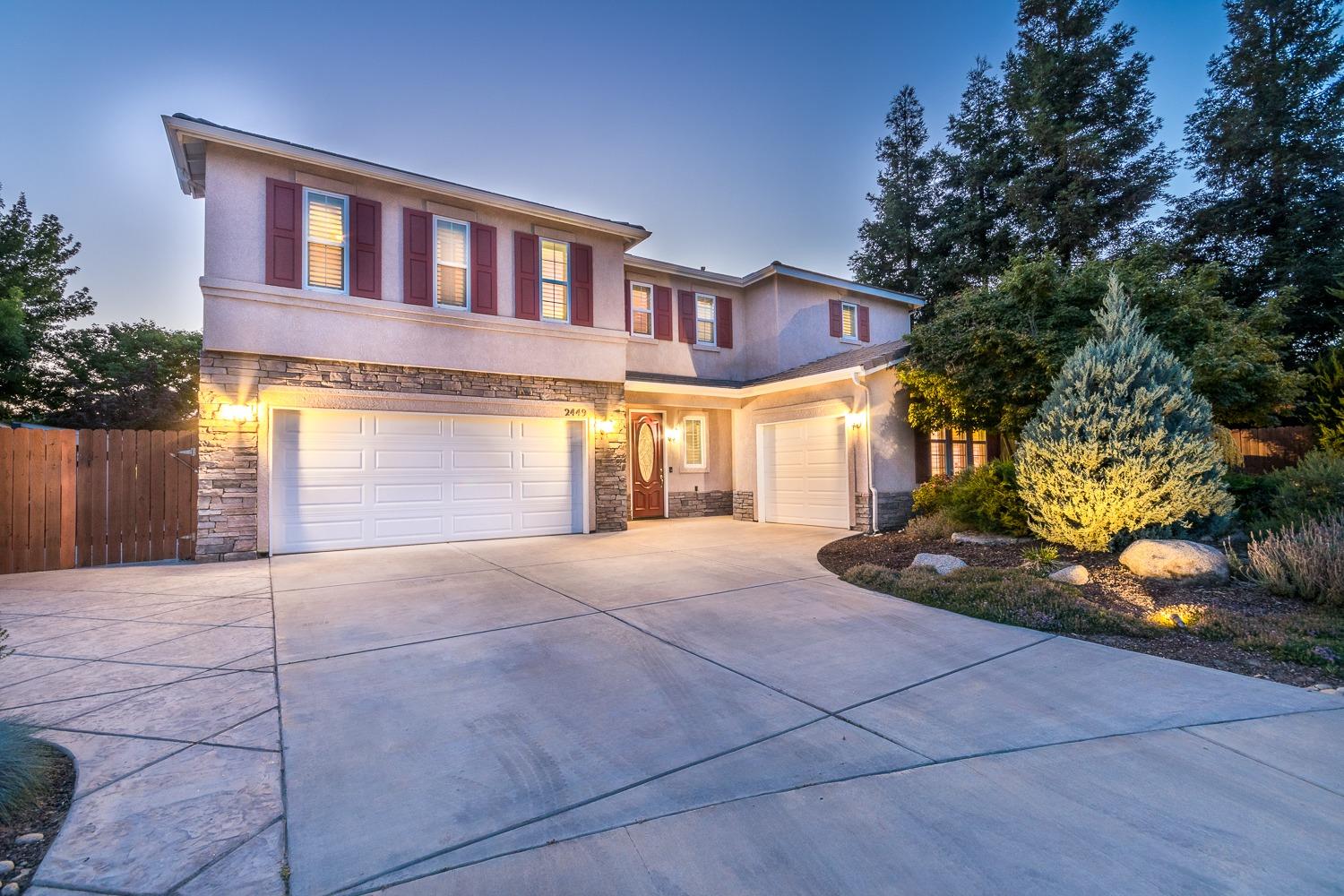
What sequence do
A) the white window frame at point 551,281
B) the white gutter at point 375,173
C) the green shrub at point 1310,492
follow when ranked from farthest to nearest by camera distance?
the white window frame at point 551,281, the white gutter at point 375,173, the green shrub at point 1310,492

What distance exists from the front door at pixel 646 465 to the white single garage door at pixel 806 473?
90.8 inches

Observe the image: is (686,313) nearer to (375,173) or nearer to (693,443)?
(693,443)

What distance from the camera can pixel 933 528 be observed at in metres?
8.96

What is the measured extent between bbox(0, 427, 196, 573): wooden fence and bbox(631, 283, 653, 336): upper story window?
8048 millimetres

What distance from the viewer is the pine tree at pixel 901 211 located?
2339 cm

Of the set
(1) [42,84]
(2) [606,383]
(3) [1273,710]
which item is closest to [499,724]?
(3) [1273,710]

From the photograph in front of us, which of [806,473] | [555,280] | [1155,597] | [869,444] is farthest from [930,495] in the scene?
[555,280]

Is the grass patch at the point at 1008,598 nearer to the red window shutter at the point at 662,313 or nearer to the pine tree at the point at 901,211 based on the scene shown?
the red window shutter at the point at 662,313

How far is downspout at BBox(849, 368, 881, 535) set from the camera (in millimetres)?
10398

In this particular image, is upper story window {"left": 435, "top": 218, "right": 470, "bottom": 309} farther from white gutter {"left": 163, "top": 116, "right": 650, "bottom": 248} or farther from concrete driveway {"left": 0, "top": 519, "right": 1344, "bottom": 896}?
concrete driveway {"left": 0, "top": 519, "right": 1344, "bottom": 896}

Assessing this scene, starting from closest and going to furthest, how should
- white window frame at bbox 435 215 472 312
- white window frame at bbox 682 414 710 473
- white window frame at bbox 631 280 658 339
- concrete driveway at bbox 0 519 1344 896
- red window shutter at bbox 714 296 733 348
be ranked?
1. concrete driveway at bbox 0 519 1344 896
2. white window frame at bbox 435 215 472 312
3. white window frame at bbox 631 280 658 339
4. white window frame at bbox 682 414 710 473
5. red window shutter at bbox 714 296 733 348

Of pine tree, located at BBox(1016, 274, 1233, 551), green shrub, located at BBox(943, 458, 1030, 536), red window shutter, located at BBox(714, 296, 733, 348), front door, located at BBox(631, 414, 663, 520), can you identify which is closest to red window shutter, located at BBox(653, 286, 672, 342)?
red window shutter, located at BBox(714, 296, 733, 348)

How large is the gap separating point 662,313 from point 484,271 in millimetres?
4589

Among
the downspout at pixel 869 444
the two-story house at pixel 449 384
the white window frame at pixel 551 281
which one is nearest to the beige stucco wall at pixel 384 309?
the two-story house at pixel 449 384
